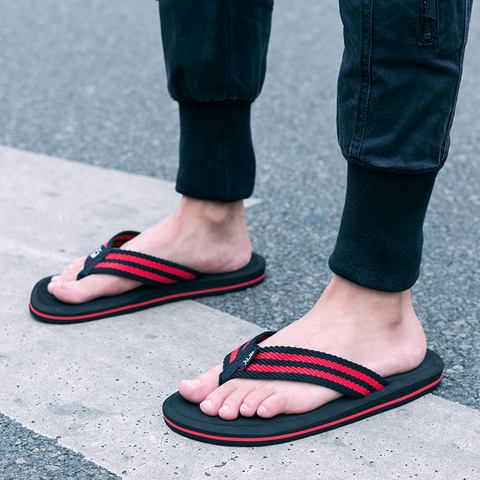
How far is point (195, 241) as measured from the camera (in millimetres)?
1523

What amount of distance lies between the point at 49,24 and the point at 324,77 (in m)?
2.28

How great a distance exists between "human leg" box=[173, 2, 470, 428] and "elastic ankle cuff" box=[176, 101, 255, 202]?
1.36ft

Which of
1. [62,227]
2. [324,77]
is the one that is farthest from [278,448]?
[324,77]

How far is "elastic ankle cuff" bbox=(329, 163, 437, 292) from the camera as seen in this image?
42.1 inches

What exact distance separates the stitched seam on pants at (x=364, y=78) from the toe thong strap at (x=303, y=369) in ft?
1.14

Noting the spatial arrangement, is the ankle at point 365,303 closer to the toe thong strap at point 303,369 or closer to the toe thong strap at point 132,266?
the toe thong strap at point 303,369

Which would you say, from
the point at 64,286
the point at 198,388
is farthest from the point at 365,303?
the point at 64,286

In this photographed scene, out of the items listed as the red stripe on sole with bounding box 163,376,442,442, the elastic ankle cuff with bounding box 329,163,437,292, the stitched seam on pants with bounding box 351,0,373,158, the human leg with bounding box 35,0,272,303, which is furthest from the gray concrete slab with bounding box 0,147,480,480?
the stitched seam on pants with bounding box 351,0,373,158

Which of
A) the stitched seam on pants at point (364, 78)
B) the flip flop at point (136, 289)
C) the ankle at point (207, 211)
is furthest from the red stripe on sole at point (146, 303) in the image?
the stitched seam on pants at point (364, 78)

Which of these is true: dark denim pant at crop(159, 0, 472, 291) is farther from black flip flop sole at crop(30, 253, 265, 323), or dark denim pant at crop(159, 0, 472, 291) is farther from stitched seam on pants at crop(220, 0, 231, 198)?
black flip flop sole at crop(30, 253, 265, 323)

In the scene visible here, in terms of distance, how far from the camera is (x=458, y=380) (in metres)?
1.24

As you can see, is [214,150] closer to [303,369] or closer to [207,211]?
[207,211]

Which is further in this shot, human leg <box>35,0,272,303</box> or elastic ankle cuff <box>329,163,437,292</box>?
human leg <box>35,0,272,303</box>

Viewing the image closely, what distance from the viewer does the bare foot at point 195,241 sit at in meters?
1.49
